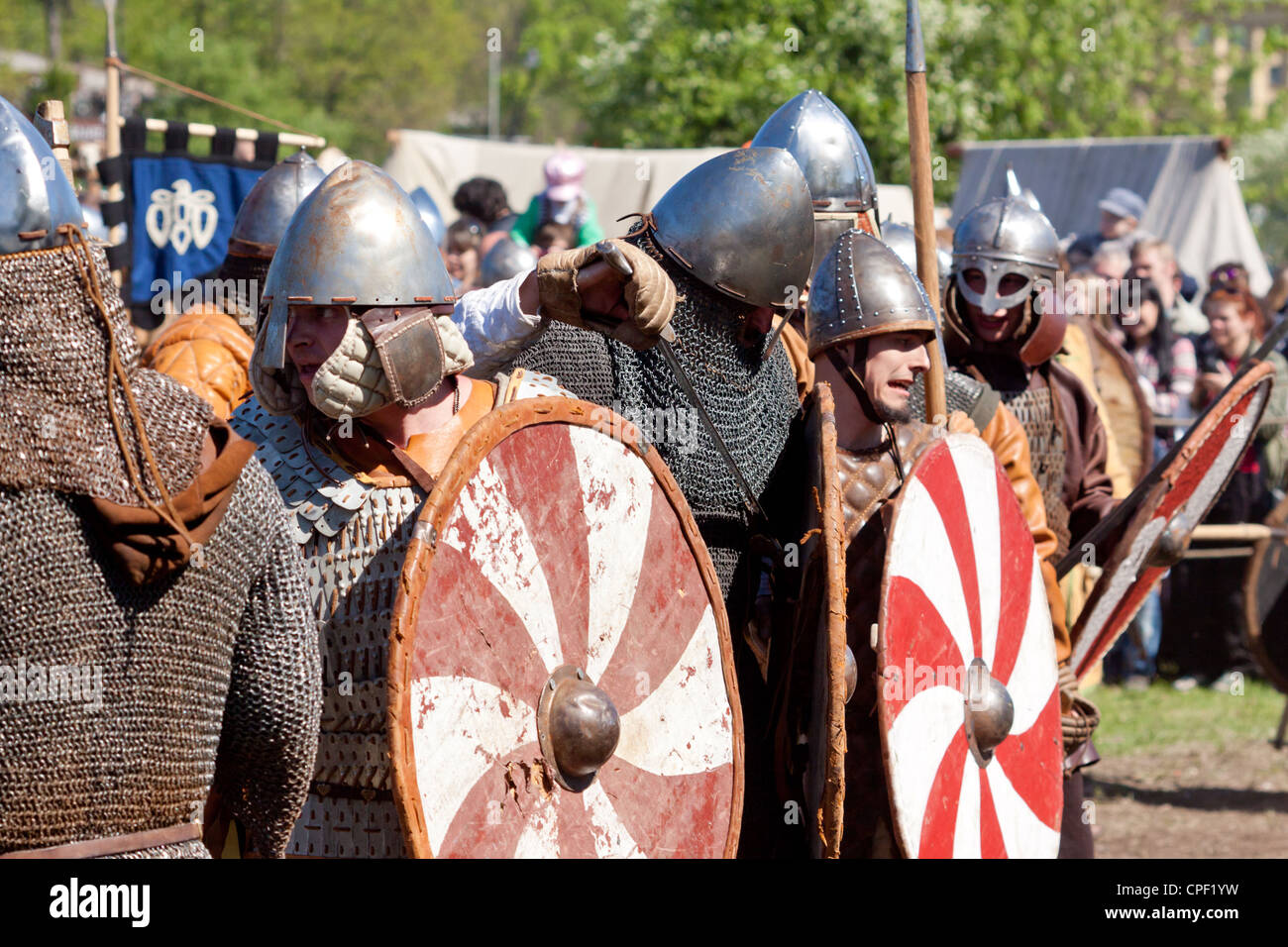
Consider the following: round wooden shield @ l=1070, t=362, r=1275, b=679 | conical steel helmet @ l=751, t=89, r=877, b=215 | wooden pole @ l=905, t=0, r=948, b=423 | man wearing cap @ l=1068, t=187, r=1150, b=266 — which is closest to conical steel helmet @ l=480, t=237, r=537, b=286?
conical steel helmet @ l=751, t=89, r=877, b=215

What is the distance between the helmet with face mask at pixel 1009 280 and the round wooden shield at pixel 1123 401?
6.36 ft

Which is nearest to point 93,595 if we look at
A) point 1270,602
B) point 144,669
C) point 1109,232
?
point 144,669

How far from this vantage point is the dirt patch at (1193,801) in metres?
6.43

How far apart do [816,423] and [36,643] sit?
1.88 metres

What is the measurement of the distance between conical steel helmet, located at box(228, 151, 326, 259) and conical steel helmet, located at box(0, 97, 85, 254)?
2.54 metres

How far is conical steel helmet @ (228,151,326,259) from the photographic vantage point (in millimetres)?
→ 4727

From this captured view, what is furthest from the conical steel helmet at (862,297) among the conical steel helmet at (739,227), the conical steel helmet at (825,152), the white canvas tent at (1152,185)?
the white canvas tent at (1152,185)

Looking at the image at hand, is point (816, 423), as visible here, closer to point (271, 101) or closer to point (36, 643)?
point (36, 643)

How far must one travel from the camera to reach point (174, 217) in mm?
7094

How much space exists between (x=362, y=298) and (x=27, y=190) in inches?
34.9

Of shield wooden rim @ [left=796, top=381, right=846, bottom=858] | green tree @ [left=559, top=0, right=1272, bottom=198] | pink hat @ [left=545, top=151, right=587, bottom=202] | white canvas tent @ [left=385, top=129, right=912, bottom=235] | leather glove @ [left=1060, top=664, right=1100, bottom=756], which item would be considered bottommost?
leather glove @ [left=1060, top=664, right=1100, bottom=756]

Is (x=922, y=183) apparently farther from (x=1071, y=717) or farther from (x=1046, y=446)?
(x=1071, y=717)

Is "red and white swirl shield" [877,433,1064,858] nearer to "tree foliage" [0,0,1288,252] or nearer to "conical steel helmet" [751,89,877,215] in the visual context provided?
"conical steel helmet" [751,89,877,215]

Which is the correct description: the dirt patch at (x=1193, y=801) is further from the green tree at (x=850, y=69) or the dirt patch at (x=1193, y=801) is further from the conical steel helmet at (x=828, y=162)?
the green tree at (x=850, y=69)
